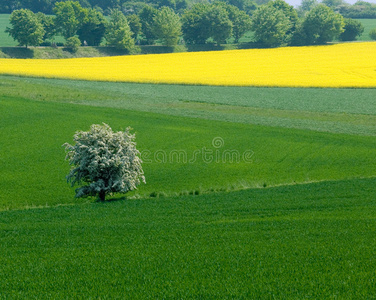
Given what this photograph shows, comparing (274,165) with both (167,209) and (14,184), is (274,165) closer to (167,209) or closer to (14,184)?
(167,209)

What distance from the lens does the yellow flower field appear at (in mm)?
68125

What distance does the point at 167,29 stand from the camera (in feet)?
376

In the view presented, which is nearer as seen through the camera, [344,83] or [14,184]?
[14,184]

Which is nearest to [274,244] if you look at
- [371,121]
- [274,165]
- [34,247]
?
[34,247]

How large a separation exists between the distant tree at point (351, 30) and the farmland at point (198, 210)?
3643 inches

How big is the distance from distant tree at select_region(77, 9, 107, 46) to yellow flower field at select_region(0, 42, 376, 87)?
68.4 feet

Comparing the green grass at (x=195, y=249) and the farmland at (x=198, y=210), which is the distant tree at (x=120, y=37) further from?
the green grass at (x=195, y=249)

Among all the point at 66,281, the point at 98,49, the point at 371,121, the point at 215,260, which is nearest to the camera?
the point at 66,281

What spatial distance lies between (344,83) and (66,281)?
57.6 m

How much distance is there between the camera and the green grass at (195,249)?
476 inches

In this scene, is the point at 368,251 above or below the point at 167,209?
above

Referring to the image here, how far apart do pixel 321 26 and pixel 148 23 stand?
41.8m

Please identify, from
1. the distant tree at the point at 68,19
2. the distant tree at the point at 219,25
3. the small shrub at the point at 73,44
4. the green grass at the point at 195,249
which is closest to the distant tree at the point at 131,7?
the distant tree at the point at 219,25

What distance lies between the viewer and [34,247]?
15.3 meters
